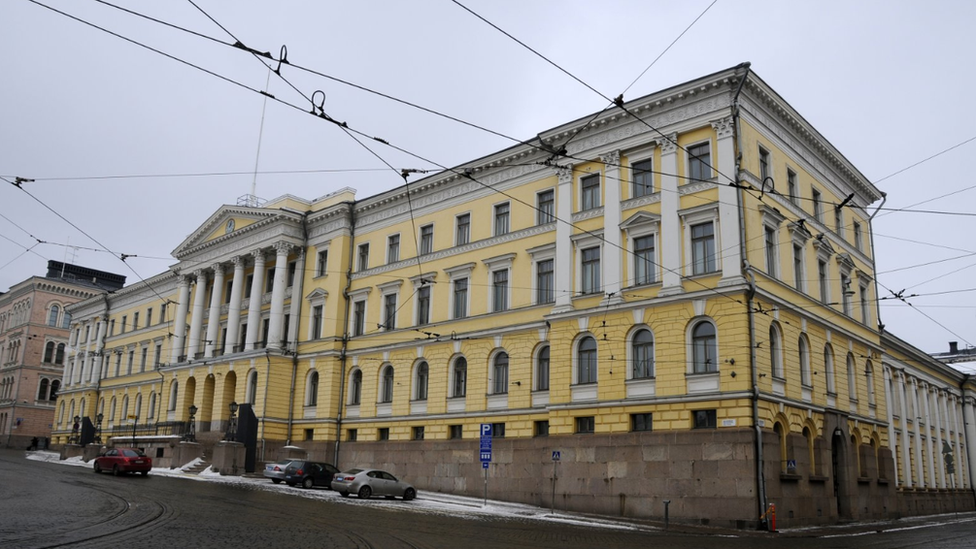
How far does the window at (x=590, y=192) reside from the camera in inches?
1412

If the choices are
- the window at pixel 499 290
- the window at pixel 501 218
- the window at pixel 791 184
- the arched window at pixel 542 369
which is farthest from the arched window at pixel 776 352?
the window at pixel 501 218

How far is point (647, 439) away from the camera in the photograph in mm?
30891

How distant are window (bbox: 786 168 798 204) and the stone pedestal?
31.0 meters

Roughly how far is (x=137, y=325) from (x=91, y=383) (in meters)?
10.3

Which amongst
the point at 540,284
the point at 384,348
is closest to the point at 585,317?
the point at 540,284

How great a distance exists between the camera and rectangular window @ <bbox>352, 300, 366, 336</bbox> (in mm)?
46875

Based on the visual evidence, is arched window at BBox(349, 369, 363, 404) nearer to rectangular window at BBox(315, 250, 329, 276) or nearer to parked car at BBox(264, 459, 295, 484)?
rectangular window at BBox(315, 250, 329, 276)

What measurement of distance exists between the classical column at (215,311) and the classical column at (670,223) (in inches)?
1335

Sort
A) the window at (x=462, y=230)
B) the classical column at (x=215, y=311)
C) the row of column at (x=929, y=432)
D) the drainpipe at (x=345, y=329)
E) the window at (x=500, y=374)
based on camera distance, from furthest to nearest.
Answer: the classical column at (x=215, y=311), the row of column at (x=929, y=432), the drainpipe at (x=345, y=329), the window at (x=462, y=230), the window at (x=500, y=374)

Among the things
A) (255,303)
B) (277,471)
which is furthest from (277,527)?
(255,303)

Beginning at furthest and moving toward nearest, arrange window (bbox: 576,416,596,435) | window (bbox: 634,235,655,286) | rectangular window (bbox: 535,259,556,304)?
rectangular window (bbox: 535,259,556,304)
window (bbox: 576,416,596,435)
window (bbox: 634,235,655,286)

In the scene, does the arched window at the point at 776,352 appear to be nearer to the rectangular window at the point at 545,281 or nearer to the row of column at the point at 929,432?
the rectangular window at the point at 545,281

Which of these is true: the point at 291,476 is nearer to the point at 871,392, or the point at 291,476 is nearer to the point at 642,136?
the point at 642,136

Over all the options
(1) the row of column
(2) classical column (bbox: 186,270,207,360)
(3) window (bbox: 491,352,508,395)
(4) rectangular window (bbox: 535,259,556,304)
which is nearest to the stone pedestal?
(2) classical column (bbox: 186,270,207,360)
